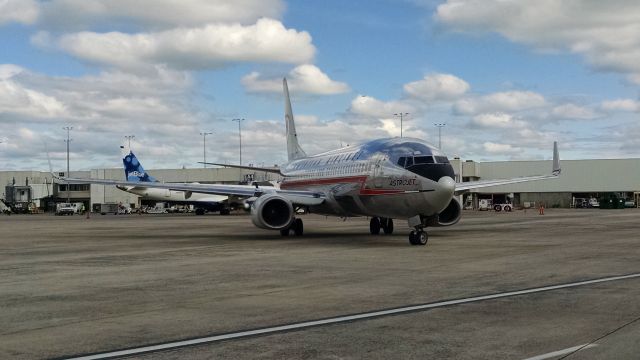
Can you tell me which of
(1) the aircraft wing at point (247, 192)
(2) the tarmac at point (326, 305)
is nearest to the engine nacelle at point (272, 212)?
(1) the aircraft wing at point (247, 192)

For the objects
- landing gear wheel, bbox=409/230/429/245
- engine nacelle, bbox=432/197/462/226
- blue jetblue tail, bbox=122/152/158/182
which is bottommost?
landing gear wheel, bbox=409/230/429/245

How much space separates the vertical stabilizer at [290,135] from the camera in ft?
147

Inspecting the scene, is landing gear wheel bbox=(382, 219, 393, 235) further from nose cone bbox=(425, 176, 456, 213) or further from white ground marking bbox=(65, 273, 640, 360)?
white ground marking bbox=(65, 273, 640, 360)

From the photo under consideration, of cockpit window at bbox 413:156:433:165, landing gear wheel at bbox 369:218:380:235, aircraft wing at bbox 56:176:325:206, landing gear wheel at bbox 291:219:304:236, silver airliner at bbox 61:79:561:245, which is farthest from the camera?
landing gear wheel at bbox 291:219:304:236

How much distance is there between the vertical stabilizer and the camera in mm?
44781

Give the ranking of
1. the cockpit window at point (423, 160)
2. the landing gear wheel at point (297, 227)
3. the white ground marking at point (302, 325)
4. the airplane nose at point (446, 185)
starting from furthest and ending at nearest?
the landing gear wheel at point (297, 227), the cockpit window at point (423, 160), the airplane nose at point (446, 185), the white ground marking at point (302, 325)

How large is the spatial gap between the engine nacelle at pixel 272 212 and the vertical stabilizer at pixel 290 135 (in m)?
14.8

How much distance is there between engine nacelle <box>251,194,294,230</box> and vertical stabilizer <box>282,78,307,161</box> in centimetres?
1483

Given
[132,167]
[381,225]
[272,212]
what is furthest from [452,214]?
[132,167]

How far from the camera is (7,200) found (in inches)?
4454

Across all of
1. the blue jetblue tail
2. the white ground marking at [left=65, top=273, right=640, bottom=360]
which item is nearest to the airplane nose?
the white ground marking at [left=65, top=273, right=640, bottom=360]

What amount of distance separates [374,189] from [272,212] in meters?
5.15

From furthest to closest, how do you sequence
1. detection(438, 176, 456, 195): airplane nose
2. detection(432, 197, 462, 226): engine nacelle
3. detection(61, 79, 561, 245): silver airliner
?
detection(432, 197, 462, 226): engine nacelle < detection(61, 79, 561, 245): silver airliner < detection(438, 176, 456, 195): airplane nose

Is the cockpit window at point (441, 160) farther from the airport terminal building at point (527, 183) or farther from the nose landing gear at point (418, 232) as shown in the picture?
the airport terminal building at point (527, 183)
